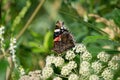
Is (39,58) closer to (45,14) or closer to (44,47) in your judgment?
(44,47)

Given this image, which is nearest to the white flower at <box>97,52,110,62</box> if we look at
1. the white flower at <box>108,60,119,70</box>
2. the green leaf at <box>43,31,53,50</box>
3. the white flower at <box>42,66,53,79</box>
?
the white flower at <box>108,60,119,70</box>

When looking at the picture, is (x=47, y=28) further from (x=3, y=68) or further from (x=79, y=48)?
(x=79, y=48)

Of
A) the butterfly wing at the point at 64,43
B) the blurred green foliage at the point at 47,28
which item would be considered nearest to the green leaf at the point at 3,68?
A: the blurred green foliage at the point at 47,28

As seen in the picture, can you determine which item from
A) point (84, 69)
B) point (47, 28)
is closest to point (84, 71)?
point (84, 69)

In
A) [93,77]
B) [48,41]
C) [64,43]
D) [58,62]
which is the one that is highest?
[48,41]

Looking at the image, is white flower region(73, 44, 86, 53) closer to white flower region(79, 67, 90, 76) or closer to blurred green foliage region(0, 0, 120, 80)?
white flower region(79, 67, 90, 76)

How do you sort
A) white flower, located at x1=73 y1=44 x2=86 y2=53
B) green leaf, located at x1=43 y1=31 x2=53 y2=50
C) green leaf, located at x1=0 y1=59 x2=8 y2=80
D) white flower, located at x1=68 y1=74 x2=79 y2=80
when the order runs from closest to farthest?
white flower, located at x1=68 y1=74 x2=79 y2=80 → white flower, located at x1=73 y1=44 x2=86 y2=53 → green leaf, located at x1=0 y1=59 x2=8 y2=80 → green leaf, located at x1=43 y1=31 x2=53 y2=50

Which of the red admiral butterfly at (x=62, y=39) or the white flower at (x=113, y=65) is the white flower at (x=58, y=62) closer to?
the red admiral butterfly at (x=62, y=39)

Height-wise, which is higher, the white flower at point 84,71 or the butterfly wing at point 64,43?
the butterfly wing at point 64,43
